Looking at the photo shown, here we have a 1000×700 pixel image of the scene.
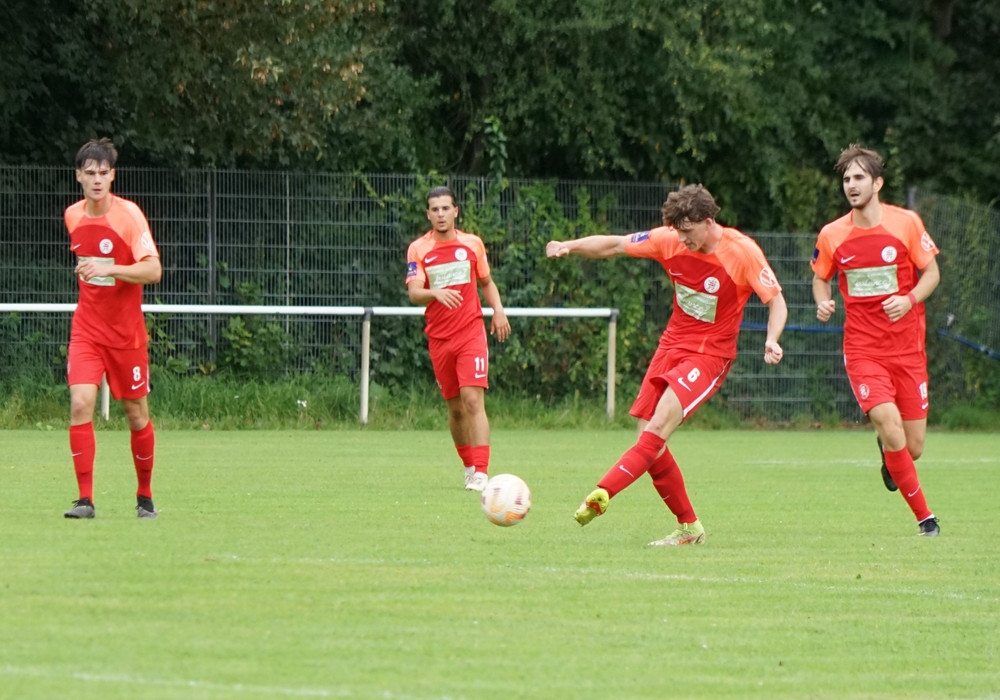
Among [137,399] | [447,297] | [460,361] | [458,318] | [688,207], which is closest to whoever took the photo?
[688,207]

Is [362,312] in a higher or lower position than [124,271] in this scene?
lower

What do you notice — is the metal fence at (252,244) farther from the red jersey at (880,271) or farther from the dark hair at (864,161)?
the dark hair at (864,161)

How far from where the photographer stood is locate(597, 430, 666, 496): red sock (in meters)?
9.12

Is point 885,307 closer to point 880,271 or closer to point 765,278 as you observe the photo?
point 880,271

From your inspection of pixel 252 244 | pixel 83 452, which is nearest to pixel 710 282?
pixel 83 452

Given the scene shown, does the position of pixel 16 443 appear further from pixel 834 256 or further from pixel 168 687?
pixel 168 687

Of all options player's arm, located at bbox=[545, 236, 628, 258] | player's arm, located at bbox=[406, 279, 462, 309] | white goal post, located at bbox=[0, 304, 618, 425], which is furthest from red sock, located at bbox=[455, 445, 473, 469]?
white goal post, located at bbox=[0, 304, 618, 425]

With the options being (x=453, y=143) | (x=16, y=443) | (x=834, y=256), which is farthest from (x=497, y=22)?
(x=834, y=256)

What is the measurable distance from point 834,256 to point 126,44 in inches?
486

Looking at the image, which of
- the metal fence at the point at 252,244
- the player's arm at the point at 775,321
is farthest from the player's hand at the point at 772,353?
the metal fence at the point at 252,244

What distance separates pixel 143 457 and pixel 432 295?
122 inches

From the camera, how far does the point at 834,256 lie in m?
10.5

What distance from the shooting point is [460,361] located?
1290cm

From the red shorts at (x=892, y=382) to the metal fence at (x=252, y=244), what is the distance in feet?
36.2
